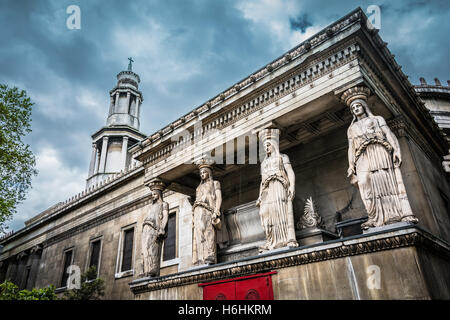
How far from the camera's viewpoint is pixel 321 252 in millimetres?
6898

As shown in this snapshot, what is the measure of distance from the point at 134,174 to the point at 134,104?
93.0 ft

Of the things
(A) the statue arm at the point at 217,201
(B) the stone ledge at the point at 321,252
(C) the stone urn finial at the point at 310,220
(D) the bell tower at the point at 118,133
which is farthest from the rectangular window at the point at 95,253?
(D) the bell tower at the point at 118,133

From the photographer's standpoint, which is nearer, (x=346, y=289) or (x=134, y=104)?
(x=346, y=289)

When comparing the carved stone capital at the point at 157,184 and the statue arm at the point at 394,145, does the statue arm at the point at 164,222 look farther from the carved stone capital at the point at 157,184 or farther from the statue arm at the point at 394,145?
the statue arm at the point at 394,145

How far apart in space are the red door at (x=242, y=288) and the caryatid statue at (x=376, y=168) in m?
2.55

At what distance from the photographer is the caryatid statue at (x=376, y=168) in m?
6.66

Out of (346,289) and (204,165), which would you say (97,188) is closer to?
(204,165)

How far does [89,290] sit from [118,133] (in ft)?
90.3

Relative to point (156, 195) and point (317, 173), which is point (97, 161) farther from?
point (317, 173)

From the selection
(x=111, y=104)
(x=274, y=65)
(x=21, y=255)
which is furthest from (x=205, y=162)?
(x=111, y=104)

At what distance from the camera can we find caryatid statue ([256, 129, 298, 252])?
318 inches
